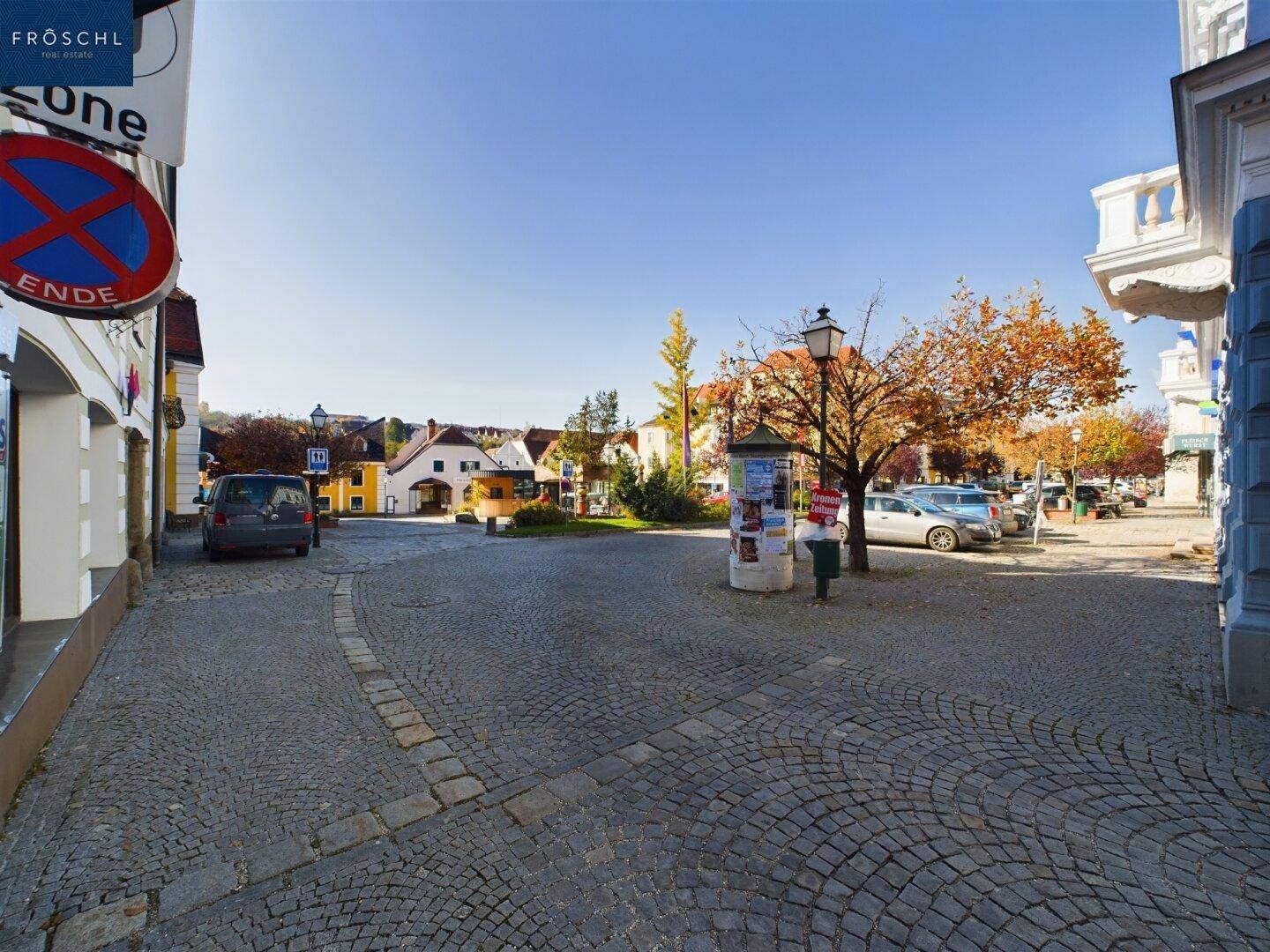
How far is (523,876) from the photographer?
277 centimetres

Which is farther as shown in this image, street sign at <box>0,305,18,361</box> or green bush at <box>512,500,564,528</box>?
green bush at <box>512,500,564,528</box>

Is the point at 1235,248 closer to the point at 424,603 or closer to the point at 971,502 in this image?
the point at 424,603

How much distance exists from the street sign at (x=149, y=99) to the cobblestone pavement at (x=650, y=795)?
365 cm

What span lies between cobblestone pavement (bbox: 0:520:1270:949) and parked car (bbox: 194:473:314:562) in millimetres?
5078

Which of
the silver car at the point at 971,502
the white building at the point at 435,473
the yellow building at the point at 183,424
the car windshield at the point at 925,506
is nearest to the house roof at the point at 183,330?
the yellow building at the point at 183,424

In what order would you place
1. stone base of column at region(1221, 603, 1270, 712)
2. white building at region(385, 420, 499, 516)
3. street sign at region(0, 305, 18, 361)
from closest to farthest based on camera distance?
street sign at region(0, 305, 18, 361) → stone base of column at region(1221, 603, 1270, 712) → white building at region(385, 420, 499, 516)

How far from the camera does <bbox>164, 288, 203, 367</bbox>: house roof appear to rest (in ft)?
58.9

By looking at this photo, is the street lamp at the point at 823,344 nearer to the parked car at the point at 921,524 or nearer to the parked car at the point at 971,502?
the parked car at the point at 921,524

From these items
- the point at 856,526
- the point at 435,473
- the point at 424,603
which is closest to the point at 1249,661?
the point at 856,526

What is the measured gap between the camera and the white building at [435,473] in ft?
167

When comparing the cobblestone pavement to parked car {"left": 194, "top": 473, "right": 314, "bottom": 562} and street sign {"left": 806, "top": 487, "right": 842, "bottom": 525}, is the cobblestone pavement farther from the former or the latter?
parked car {"left": 194, "top": 473, "right": 314, "bottom": 562}

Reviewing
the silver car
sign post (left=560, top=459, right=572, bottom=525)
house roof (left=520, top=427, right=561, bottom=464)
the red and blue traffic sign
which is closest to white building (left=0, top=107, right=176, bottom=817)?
the red and blue traffic sign

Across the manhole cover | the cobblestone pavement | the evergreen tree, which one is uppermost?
the evergreen tree

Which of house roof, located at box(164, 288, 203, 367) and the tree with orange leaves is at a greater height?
house roof, located at box(164, 288, 203, 367)
